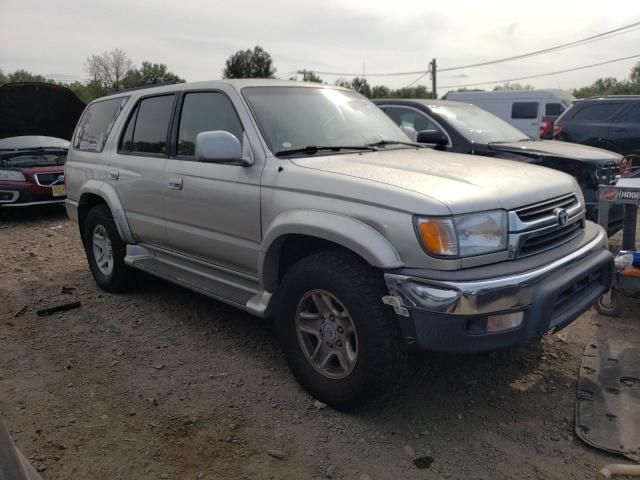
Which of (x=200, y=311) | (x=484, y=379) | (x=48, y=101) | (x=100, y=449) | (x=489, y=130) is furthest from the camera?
(x=48, y=101)

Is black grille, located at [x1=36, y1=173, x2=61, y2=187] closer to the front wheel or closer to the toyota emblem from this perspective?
the front wheel

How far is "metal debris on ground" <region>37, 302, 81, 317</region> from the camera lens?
15.9ft

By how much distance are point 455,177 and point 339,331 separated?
1049 mm

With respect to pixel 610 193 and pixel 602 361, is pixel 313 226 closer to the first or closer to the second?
pixel 602 361

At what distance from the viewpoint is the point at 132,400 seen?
133 inches

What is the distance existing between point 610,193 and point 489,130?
2968 millimetres

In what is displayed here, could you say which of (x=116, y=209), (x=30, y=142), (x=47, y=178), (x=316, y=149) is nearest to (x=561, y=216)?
(x=316, y=149)

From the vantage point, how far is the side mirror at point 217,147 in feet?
10.9

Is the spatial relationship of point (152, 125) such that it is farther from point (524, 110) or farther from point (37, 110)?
point (524, 110)

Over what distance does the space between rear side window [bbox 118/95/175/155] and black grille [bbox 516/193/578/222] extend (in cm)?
274

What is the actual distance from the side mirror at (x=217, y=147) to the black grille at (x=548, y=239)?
174cm

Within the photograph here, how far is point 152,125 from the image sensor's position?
15.1 feet

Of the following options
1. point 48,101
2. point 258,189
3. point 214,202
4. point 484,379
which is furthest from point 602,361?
point 48,101

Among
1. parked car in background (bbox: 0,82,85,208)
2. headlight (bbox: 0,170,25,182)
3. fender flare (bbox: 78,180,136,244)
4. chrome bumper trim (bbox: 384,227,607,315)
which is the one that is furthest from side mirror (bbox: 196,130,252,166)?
headlight (bbox: 0,170,25,182)
